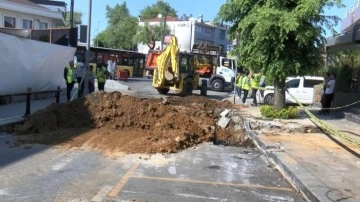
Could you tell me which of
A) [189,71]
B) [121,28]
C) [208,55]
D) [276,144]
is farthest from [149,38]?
[276,144]

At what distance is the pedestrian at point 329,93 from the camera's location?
771 inches

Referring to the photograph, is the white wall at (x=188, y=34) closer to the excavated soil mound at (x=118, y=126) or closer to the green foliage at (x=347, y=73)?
the green foliage at (x=347, y=73)

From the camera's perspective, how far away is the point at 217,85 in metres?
38.2

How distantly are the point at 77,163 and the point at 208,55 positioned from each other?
3552 centimetres

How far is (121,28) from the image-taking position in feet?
348

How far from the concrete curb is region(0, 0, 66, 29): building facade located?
2375cm

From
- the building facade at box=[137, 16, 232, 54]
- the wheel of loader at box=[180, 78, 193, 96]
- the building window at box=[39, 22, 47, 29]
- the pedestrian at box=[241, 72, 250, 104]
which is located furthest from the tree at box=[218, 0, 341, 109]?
the building facade at box=[137, 16, 232, 54]

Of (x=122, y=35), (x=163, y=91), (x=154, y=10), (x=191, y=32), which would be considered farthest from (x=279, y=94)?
(x=154, y=10)

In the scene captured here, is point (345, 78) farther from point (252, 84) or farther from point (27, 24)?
point (27, 24)

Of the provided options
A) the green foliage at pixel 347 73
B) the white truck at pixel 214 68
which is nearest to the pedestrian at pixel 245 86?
the green foliage at pixel 347 73

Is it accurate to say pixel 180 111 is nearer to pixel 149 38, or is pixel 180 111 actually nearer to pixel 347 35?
pixel 347 35

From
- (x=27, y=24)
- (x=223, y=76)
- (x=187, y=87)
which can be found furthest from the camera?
(x=223, y=76)

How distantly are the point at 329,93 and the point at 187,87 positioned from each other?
33.5ft

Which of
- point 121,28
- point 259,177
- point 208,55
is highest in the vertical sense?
point 121,28
